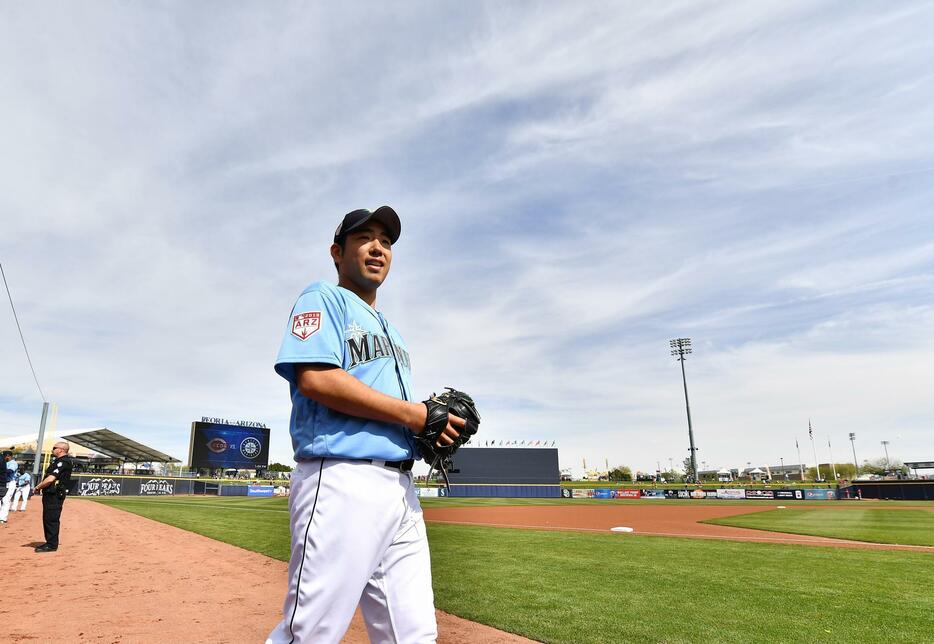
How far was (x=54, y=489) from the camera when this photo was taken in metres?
8.28

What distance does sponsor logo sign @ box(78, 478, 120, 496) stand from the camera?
34375 mm

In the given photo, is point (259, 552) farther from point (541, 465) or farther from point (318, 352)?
point (541, 465)

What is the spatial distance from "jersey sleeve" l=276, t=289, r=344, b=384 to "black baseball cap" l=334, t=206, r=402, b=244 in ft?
1.17

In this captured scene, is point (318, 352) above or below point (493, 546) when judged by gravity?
above

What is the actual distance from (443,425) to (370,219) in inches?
33.8

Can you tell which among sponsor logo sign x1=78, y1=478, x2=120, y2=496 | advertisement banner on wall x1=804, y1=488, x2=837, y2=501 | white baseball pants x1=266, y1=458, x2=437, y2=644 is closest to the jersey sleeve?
white baseball pants x1=266, y1=458, x2=437, y2=644

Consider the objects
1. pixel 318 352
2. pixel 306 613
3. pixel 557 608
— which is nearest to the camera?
pixel 306 613

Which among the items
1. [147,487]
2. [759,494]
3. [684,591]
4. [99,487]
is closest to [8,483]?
[684,591]

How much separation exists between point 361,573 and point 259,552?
862cm

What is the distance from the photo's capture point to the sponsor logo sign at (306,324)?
171 centimetres

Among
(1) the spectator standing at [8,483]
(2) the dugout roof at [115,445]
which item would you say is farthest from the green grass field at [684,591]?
(2) the dugout roof at [115,445]

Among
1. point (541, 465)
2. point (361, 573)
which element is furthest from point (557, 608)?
point (541, 465)

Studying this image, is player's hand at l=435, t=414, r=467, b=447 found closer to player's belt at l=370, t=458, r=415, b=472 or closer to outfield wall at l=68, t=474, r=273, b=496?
player's belt at l=370, t=458, r=415, b=472

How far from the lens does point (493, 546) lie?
10.0m
